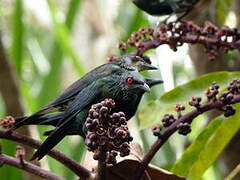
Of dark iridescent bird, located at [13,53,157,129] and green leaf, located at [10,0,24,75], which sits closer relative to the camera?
dark iridescent bird, located at [13,53,157,129]

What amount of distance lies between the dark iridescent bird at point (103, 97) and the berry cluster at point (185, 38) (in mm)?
171

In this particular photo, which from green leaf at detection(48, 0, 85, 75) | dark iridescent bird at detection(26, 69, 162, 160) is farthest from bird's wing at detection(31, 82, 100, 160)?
green leaf at detection(48, 0, 85, 75)

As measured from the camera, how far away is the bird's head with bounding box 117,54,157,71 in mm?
1157

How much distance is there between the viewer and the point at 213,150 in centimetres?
136

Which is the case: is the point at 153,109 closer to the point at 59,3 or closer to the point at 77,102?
the point at 77,102

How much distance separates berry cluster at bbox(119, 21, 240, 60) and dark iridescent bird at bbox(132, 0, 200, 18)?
34 centimetres

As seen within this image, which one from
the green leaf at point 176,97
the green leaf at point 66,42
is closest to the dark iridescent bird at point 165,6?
the green leaf at point 176,97

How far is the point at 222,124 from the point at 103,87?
1.17ft

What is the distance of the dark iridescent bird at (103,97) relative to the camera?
1.05 metres

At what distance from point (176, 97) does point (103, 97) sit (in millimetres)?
331

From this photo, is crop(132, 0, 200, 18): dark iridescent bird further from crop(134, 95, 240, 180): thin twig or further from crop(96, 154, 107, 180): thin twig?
crop(96, 154, 107, 180): thin twig

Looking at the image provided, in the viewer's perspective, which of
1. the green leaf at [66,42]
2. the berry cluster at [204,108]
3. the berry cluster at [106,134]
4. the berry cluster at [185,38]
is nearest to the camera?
the berry cluster at [106,134]

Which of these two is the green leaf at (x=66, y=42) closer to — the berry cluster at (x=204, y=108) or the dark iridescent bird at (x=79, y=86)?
the dark iridescent bird at (x=79, y=86)

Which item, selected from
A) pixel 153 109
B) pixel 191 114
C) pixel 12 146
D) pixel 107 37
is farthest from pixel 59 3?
pixel 191 114
